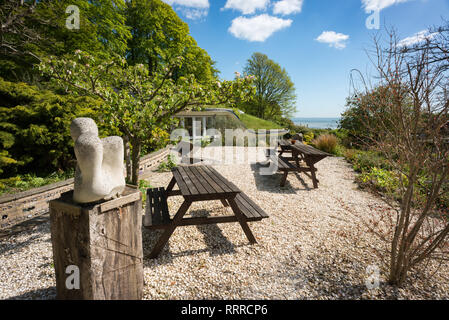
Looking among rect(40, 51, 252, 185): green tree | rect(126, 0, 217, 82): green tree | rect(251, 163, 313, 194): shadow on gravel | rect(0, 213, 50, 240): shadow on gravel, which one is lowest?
rect(0, 213, 50, 240): shadow on gravel

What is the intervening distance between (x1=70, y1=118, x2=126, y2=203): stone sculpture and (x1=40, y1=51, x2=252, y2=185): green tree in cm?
204

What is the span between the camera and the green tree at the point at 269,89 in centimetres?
2939

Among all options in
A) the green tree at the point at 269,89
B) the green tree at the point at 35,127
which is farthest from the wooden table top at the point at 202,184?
the green tree at the point at 269,89

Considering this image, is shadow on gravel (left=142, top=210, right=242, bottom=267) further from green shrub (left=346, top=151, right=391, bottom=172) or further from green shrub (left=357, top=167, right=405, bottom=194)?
green shrub (left=346, top=151, right=391, bottom=172)

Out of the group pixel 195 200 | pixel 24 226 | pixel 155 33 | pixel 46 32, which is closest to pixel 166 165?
pixel 24 226

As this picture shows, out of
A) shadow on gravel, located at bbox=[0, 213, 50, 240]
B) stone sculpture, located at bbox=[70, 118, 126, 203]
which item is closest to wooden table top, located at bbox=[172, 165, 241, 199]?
stone sculpture, located at bbox=[70, 118, 126, 203]

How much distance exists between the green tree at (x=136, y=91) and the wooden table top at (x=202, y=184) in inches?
42.7

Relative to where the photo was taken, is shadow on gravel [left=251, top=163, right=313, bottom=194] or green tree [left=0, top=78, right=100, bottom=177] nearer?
green tree [left=0, top=78, right=100, bottom=177]

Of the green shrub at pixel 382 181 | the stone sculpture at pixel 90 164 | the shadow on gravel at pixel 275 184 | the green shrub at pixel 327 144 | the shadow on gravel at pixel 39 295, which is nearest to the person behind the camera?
the stone sculpture at pixel 90 164

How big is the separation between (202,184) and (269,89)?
29.3 meters

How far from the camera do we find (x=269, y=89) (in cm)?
3006

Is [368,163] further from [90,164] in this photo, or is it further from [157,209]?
[90,164]

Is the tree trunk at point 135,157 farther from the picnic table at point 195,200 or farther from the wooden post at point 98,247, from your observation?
the wooden post at point 98,247

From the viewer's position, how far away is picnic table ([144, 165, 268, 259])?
9.27 ft
